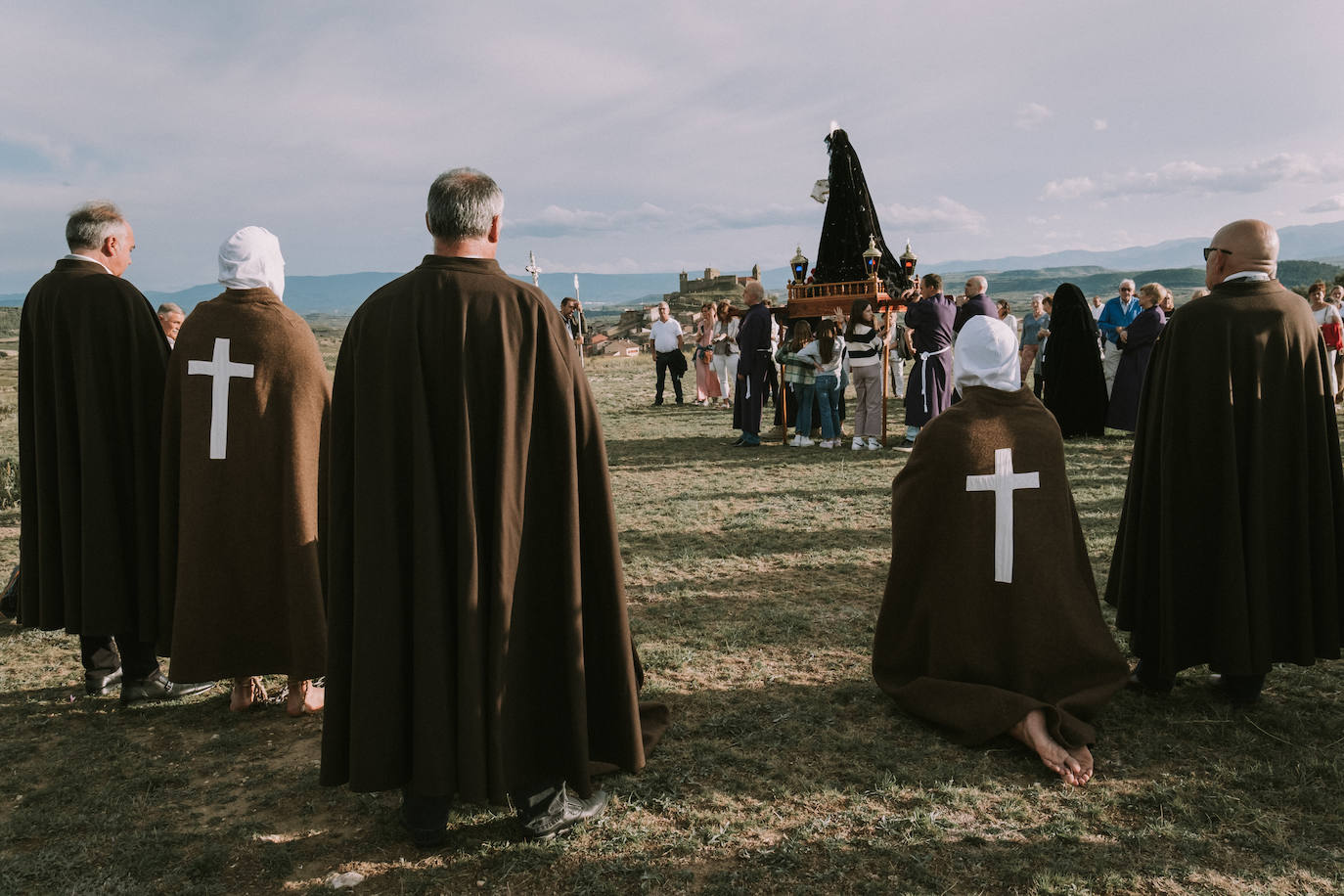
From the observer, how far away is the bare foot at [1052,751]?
10.7 ft

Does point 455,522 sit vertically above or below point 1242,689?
above

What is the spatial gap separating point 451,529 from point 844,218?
636 inches

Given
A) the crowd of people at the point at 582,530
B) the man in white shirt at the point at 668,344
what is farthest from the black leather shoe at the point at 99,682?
the man in white shirt at the point at 668,344

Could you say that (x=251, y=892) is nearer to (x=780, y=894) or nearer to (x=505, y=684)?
(x=505, y=684)

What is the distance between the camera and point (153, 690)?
4223 mm

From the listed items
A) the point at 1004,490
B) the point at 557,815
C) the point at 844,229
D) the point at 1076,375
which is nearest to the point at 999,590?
the point at 1004,490

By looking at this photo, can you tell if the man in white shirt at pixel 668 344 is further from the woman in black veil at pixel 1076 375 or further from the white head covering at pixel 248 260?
the white head covering at pixel 248 260

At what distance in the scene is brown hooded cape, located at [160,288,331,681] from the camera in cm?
373

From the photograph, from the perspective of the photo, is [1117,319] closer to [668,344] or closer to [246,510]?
[668,344]

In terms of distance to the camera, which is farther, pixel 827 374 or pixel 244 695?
pixel 827 374

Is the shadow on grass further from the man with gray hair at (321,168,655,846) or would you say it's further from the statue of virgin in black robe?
the statue of virgin in black robe

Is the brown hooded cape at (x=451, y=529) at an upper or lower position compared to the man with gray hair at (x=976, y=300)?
lower

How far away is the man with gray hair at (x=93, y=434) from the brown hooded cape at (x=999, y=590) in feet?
11.7

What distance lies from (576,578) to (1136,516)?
111 inches
